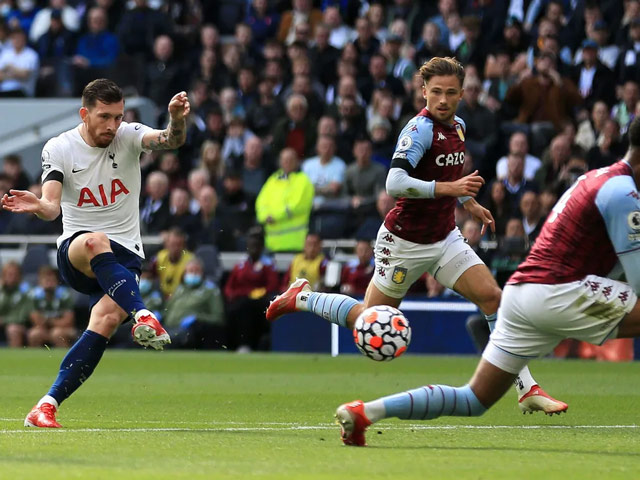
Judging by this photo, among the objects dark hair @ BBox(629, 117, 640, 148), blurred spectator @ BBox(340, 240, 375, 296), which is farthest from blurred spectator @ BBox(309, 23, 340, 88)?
dark hair @ BBox(629, 117, 640, 148)

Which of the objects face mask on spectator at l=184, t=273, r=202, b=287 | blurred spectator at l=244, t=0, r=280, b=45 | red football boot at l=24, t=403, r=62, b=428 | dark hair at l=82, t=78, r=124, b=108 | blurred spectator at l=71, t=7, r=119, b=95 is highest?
blurred spectator at l=244, t=0, r=280, b=45

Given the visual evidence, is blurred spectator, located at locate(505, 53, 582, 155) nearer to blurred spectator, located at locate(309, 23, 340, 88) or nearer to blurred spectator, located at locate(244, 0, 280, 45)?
blurred spectator, located at locate(309, 23, 340, 88)

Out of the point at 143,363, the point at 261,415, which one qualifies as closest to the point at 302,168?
the point at 143,363

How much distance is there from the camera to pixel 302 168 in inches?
800

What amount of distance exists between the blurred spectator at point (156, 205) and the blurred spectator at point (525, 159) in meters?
5.07

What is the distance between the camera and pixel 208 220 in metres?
20.4

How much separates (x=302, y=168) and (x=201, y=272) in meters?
2.31

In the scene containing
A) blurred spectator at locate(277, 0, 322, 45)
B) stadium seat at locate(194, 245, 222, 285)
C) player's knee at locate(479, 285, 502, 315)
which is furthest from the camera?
blurred spectator at locate(277, 0, 322, 45)

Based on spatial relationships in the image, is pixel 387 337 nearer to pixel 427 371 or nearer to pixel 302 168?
pixel 427 371

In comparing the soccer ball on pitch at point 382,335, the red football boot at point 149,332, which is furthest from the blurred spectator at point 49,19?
the soccer ball on pitch at point 382,335

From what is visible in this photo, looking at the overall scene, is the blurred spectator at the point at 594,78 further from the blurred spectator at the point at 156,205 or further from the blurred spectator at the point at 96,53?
the blurred spectator at the point at 96,53

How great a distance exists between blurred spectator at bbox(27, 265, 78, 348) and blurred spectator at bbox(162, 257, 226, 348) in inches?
79.6

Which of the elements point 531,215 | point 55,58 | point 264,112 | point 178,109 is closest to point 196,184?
point 264,112

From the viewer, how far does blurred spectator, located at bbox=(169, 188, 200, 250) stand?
66.8 feet
